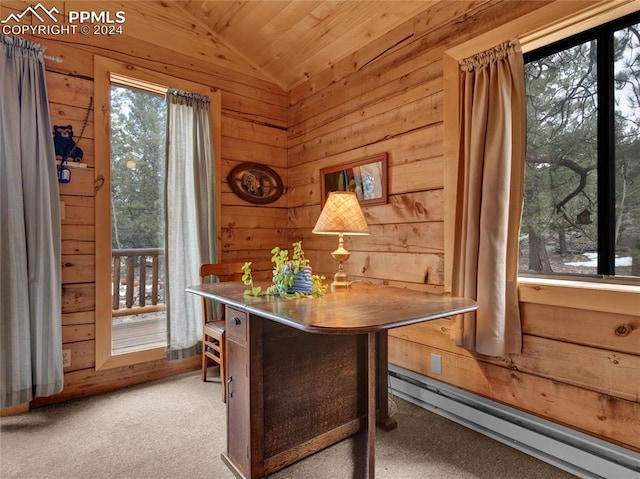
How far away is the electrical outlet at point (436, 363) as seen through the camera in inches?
89.2

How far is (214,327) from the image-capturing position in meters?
2.54

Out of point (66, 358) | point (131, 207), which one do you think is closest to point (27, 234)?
point (131, 207)

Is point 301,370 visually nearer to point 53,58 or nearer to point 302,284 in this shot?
point 302,284

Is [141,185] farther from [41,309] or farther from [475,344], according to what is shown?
[475,344]

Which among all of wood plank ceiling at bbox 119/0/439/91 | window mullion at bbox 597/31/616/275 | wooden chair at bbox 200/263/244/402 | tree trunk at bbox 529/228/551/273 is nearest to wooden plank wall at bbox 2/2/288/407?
wood plank ceiling at bbox 119/0/439/91

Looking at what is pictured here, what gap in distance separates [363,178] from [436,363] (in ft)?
4.58

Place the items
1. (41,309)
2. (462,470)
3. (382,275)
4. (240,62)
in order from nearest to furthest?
(462,470)
(41,309)
(382,275)
(240,62)

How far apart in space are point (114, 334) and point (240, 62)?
2.52 meters

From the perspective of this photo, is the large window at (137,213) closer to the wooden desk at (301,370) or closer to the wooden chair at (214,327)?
the wooden chair at (214,327)

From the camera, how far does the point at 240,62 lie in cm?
323

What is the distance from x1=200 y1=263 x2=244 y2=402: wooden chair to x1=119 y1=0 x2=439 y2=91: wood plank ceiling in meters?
1.78

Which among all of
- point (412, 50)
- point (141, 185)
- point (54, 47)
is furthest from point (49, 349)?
point (412, 50)

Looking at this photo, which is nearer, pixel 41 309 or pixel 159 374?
pixel 41 309

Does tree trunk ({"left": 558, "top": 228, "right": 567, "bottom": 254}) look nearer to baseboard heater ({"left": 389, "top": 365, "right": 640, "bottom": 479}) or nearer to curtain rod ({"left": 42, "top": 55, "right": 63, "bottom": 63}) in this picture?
baseboard heater ({"left": 389, "top": 365, "right": 640, "bottom": 479})
